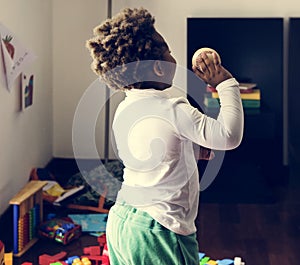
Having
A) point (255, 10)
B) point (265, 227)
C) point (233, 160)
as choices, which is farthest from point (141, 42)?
point (255, 10)

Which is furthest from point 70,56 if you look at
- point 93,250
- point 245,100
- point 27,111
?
point 93,250

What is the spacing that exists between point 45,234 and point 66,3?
1.47 meters

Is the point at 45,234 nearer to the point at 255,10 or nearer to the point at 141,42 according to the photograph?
the point at 141,42

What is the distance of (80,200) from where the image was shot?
3.13m

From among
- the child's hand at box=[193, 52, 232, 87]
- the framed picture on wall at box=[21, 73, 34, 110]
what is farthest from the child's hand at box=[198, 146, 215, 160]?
the framed picture on wall at box=[21, 73, 34, 110]

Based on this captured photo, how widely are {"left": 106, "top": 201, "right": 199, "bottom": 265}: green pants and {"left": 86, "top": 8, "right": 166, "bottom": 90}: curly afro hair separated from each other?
1.01ft

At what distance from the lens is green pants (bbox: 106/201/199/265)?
4.86ft

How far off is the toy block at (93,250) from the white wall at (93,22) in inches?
45.4

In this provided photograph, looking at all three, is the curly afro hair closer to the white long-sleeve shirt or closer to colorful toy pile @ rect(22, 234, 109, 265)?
the white long-sleeve shirt

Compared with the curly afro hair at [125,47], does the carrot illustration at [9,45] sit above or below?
above

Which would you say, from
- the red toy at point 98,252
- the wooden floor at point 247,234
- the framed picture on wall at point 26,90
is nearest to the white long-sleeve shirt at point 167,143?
the red toy at point 98,252

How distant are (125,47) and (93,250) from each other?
1.35m

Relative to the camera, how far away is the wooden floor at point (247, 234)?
2.61 metres

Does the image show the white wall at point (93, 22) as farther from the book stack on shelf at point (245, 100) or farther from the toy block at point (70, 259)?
the toy block at point (70, 259)
